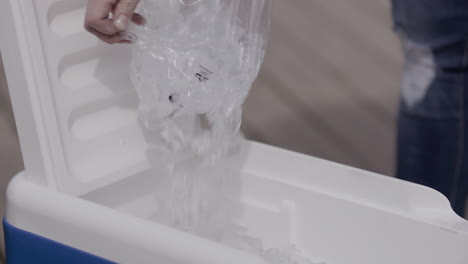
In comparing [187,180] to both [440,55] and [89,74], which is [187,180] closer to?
[89,74]

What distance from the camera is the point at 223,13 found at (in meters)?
0.88

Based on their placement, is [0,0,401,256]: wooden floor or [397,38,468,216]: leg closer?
[397,38,468,216]: leg

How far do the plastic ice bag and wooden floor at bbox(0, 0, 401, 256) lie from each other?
0.66m

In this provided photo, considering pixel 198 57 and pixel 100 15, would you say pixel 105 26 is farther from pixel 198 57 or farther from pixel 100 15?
pixel 198 57

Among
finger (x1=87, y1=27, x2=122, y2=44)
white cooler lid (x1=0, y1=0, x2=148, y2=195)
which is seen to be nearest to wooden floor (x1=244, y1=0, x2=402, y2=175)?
white cooler lid (x1=0, y1=0, x2=148, y2=195)

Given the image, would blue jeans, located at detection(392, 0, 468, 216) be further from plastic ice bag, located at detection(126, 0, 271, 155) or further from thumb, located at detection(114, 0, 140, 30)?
thumb, located at detection(114, 0, 140, 30)

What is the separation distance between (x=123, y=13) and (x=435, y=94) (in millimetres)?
530

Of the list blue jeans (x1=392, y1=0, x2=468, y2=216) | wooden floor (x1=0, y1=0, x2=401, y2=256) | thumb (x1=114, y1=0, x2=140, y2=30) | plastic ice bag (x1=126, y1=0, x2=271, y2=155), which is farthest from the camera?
wooden floor (x1=0, y1=0, x2=401, y2=256)

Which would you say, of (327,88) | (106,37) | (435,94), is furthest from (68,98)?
(327,88)

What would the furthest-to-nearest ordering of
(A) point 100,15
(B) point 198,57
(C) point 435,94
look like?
(C) point 435,94
(B) point 198,57
(A) point 100,15

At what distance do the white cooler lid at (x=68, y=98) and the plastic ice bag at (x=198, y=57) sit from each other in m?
0.05

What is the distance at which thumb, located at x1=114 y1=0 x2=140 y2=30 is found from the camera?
75 cm

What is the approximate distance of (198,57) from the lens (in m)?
0.86

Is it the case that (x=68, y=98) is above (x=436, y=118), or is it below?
above
